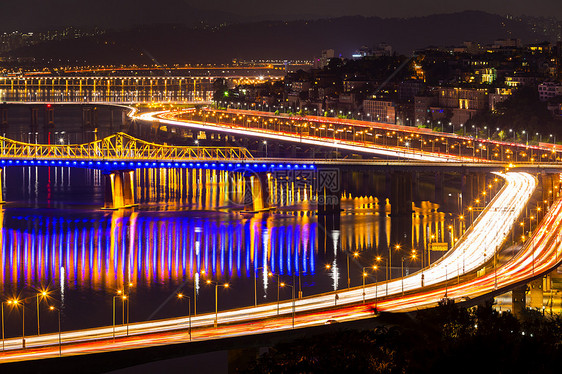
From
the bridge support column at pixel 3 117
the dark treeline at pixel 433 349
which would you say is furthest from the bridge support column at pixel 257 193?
the bridge support column at pixel 3 117

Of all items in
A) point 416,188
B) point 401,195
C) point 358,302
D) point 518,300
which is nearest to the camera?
point 358,302

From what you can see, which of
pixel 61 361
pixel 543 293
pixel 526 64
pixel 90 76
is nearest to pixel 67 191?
pixel 543 293

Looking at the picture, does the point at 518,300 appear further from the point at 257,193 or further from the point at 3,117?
the point at 3,117

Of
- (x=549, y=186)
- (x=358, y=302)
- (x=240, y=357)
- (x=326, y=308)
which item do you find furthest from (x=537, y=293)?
(x=549, y=186)

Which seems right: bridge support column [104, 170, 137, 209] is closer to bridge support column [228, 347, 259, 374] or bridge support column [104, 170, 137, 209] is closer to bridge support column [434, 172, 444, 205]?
bridge support column [434, 172, 444, 205]

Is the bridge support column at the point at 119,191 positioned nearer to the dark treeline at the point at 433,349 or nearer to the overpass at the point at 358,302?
the overpass at the point at 358,302
